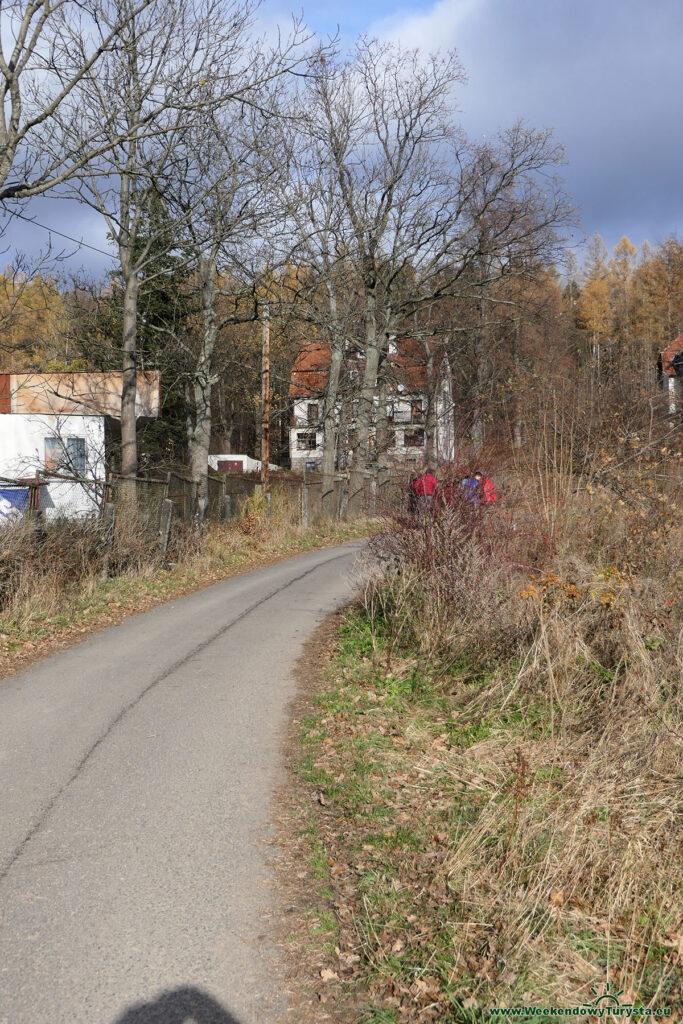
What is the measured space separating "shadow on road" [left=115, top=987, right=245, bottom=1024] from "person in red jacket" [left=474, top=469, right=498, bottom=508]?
732 cm

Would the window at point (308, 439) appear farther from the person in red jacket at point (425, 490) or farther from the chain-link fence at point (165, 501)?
the person in red jacket at point (425, 490)

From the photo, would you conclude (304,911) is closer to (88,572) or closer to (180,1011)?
(180,1011)

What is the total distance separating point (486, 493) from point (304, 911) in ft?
21.4

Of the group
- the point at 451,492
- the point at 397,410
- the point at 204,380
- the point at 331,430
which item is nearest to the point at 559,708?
the point at 451,492

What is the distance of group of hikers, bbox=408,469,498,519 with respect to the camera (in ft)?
34.6

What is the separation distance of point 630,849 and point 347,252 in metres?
29.1

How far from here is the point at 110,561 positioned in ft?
53.7

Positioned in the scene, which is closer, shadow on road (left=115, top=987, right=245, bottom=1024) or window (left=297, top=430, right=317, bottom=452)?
shadow on road (left=115, top=987, right=245, bottom=1024)

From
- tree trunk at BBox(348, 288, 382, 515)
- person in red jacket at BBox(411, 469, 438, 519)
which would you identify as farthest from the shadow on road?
tree trunk at BBox(348, 288, 382, 515)

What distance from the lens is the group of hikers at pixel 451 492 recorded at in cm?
1053

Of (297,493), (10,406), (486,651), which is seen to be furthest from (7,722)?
(10,406)

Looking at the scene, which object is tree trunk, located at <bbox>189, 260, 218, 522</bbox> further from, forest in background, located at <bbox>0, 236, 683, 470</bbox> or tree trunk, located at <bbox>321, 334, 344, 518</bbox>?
tree trunk, located at <bbox>321, 334, 344, 518</bbox>

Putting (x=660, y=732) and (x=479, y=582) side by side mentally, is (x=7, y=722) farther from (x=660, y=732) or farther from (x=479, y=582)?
(x=660, y=732)

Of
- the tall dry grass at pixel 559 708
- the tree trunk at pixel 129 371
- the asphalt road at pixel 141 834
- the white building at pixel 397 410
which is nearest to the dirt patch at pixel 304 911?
the asphalt road at pixel 141 834
